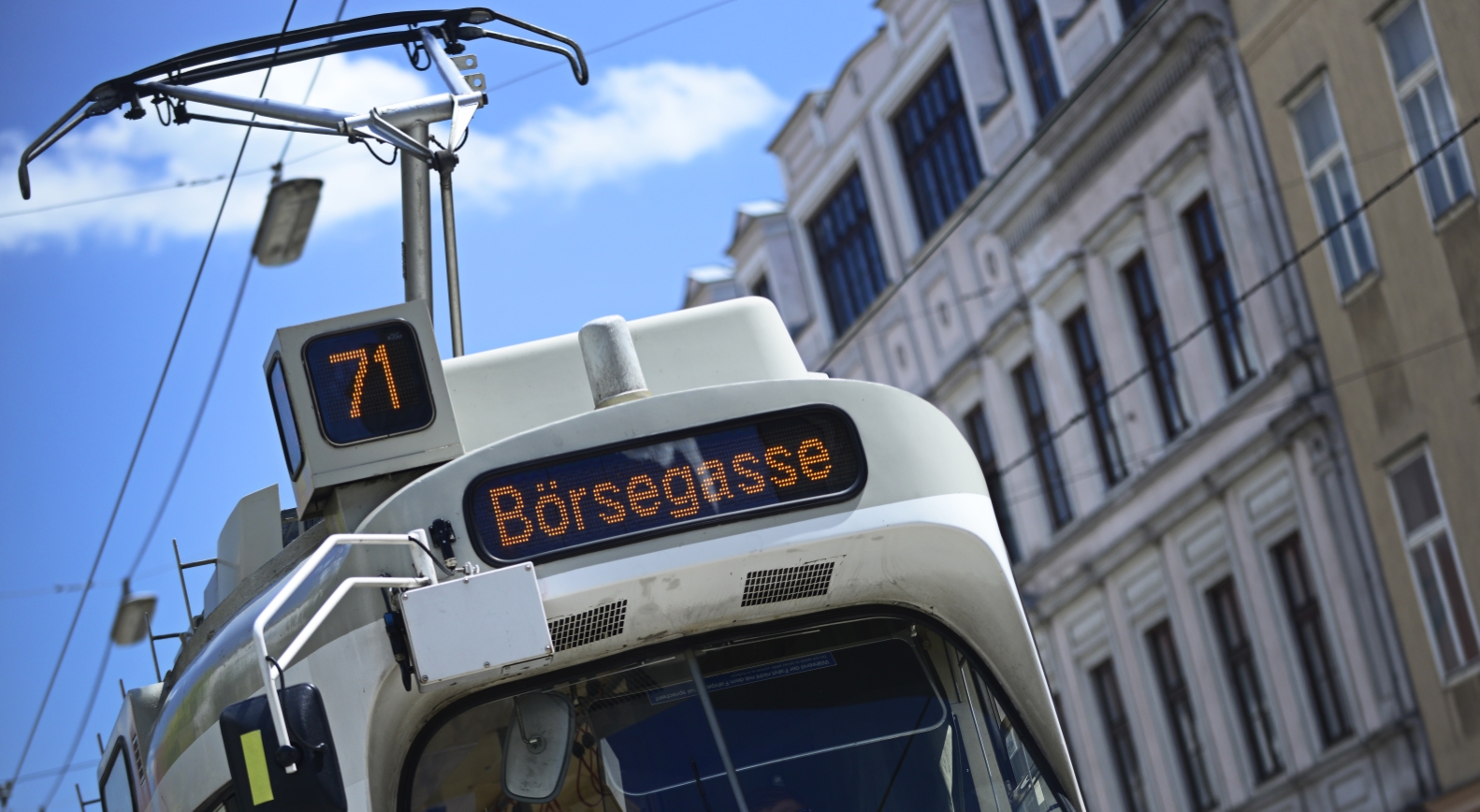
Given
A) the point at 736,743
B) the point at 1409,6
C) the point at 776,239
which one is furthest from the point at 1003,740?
the point at 776,239

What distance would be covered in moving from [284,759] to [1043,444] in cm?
2201

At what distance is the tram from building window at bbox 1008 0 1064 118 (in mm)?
19739

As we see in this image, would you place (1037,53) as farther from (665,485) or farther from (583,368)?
(665,485)

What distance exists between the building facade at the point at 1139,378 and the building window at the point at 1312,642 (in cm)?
3

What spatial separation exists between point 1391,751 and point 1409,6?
7.29 m

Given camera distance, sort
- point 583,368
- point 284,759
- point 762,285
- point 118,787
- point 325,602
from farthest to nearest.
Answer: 1. point 762,285
2. point 118,787
3. point 583,368
4. point 325,602
5. point 284,759

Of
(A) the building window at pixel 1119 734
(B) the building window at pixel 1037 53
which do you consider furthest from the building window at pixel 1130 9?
(A) the building window at pixel 1119 734

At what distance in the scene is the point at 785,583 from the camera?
17.0ft

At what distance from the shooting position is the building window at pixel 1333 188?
18719mm

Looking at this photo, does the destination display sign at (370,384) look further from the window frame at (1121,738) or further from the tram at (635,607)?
the window frame at (1121,738)

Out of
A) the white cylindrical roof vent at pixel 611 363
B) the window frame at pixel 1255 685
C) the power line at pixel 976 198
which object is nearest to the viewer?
the white cylindrical roof vent at pixel 611 363

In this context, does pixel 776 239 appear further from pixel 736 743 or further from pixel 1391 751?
pixel 736 743

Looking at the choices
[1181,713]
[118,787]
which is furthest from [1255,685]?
[118,787]

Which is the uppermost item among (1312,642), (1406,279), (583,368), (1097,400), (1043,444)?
(1097,400)
